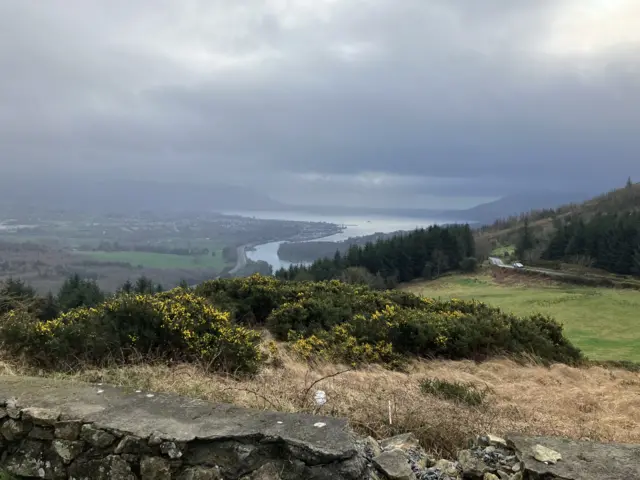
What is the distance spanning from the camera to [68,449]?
3.25 metres

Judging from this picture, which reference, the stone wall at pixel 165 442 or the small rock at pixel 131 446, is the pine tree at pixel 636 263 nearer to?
the stone wall at pixel 165 442

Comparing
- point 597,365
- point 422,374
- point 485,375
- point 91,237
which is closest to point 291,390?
point 422,374

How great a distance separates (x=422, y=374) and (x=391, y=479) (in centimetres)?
496

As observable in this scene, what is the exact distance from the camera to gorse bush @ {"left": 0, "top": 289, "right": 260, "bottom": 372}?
6061mm

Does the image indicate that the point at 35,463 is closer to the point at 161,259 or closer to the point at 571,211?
the point at 161,259

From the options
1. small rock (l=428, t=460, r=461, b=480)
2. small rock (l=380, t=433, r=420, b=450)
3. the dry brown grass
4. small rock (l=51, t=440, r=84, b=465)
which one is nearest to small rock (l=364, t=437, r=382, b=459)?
small rock (l=380, t=433, r=420, b=450)

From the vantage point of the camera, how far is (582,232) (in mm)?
49344

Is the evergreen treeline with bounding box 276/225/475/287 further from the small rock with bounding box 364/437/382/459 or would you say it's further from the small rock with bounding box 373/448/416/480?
the small rock with bounding box 373/448/416/480

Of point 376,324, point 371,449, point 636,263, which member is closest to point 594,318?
point 376,324

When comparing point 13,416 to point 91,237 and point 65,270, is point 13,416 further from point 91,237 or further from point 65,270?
point 91,237

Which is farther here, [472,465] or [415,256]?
[415,256]

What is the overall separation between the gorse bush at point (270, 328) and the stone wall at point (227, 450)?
103 inches

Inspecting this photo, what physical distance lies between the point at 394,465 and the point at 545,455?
3.07ft

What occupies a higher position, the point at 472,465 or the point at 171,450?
the point at 171,450
